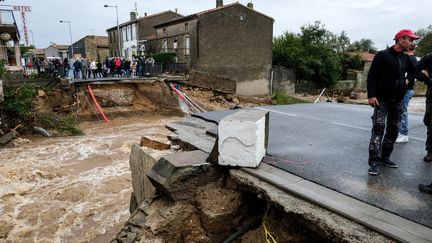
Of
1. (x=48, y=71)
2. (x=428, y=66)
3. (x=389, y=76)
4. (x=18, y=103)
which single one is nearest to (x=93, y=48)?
(x=48, y=71)

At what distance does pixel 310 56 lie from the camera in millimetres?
33375

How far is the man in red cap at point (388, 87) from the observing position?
427 cm

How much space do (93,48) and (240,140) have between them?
5910 cm

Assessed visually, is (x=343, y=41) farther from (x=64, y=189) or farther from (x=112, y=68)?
(x=64, y=189)

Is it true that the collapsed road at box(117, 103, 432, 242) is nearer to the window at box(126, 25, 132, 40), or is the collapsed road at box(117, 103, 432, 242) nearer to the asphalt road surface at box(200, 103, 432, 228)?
the asphalt road surface at box(200, 103, 432, 228)

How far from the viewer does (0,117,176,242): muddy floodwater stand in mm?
7906

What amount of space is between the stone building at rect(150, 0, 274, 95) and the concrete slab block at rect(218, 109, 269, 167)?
76.5ft

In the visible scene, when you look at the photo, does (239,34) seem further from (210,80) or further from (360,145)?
(360,145)

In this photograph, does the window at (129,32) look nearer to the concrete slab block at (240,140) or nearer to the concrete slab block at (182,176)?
the concrete slab block at (182,176)

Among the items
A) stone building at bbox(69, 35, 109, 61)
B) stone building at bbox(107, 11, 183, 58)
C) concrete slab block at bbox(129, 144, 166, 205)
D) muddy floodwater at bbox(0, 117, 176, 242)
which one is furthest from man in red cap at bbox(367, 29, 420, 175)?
stone building at bbox(69, 35, 109, 61)

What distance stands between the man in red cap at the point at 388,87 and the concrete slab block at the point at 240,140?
4.84ft

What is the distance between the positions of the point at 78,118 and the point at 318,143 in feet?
58.9

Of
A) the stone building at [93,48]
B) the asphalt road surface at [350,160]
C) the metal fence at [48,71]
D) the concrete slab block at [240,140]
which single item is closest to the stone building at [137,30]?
the stone building at [93,48]

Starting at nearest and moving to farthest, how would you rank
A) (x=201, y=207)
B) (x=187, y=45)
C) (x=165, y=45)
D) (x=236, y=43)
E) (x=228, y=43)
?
(x=201, y=207)
(x=187, y=45)
(x=228, y=43)
(x=236, y=43)
(x=165, y=45)
